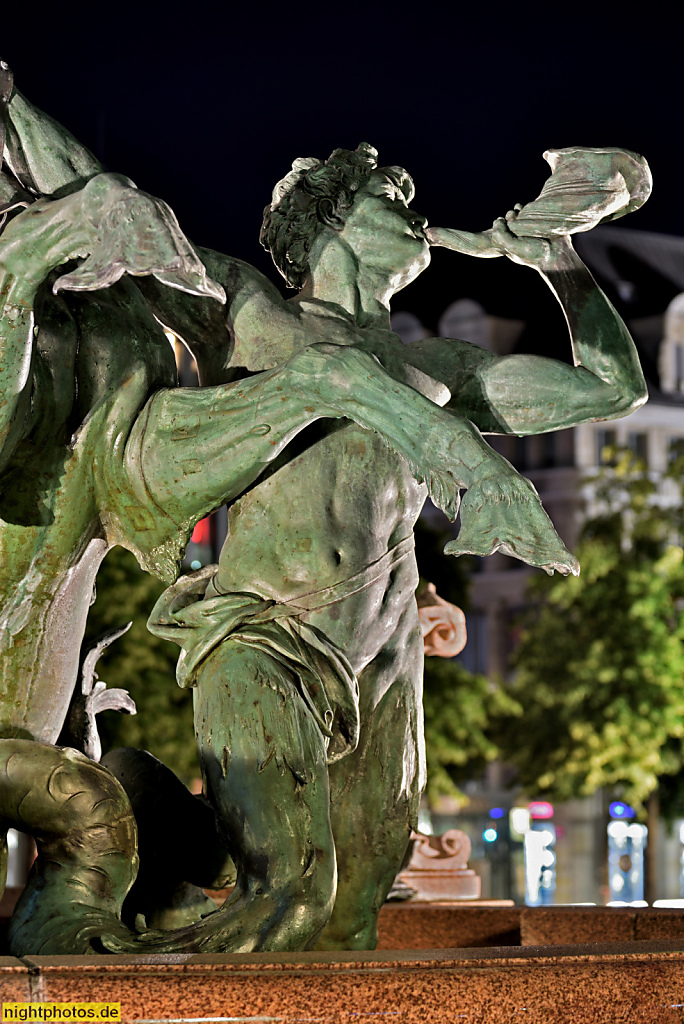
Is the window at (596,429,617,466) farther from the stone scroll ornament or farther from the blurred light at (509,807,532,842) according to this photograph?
the stone scroll ornament

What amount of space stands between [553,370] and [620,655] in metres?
19.6

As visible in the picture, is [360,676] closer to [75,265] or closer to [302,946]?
[302,946]

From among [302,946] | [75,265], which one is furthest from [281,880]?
[75,265]

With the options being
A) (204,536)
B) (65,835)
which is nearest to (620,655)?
(204,536)

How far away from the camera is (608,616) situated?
949 inches

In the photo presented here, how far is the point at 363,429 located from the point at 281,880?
1.21 metres

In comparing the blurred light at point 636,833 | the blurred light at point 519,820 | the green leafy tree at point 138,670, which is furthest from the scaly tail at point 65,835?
the blurred light at point 519,820

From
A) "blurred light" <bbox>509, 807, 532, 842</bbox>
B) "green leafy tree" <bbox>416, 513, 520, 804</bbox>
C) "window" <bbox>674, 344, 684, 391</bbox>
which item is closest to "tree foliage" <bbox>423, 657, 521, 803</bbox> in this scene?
"green leafy tree" <bbox>416, 513, 520, 804</bbox>

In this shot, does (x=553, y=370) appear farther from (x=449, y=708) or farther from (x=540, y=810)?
A: (x=540, y=810)

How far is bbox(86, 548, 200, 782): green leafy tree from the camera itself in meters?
17.8

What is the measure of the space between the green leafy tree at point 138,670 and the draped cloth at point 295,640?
Result: 1328 centimetres

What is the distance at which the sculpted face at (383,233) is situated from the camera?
4.52 meters

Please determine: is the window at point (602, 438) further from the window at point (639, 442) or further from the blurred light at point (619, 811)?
the blurred light at point (619, 811)

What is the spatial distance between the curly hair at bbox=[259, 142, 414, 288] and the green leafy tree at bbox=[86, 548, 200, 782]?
1313 cm
